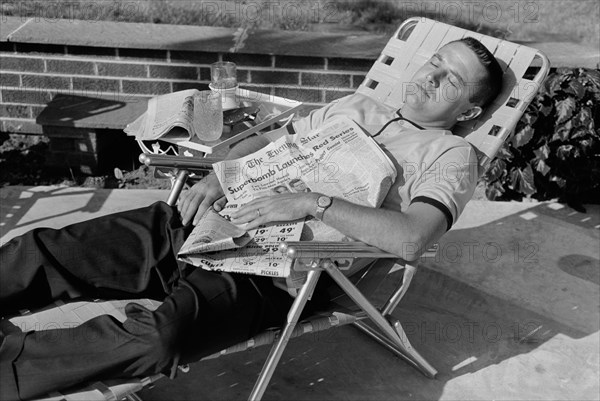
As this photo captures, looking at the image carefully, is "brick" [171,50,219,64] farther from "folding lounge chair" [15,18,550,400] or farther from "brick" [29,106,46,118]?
"folding lounge chair" [15,18,550,400]

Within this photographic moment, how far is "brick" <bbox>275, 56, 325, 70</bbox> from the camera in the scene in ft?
15.3

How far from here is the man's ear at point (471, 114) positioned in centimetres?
329

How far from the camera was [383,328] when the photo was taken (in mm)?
3010

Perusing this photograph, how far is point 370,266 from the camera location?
3047 millimetres

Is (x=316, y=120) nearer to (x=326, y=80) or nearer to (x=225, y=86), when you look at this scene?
(x=225, y=86)

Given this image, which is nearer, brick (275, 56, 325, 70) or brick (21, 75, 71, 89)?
brick (275, 56, 325, 70)

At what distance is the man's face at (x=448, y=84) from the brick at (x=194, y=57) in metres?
1.79

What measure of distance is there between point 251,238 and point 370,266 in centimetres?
50

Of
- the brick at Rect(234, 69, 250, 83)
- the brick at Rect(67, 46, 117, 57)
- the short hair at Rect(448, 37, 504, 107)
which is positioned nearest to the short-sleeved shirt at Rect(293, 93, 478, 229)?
the short hair at Rect(448, 37, 504, 107)

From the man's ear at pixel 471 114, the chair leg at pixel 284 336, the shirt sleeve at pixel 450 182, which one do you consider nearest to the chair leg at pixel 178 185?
the chair leg at pixel 284 336

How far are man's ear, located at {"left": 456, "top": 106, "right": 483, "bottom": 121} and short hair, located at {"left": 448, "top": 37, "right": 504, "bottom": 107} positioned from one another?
0.08 feet

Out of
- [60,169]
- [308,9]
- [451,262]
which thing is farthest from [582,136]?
[60,169]

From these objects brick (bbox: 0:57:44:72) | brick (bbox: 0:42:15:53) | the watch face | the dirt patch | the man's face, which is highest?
the man's face

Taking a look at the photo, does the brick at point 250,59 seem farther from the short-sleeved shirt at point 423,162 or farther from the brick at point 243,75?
the short-sleeved shirt at point 423,162
